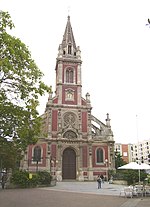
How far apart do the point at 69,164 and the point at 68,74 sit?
18130 millimetres

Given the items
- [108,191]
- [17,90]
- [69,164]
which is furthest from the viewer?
[69,164]

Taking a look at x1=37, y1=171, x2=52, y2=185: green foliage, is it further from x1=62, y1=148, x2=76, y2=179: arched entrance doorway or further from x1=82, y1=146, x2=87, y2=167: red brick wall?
x1=82, y1=146, x2=87, y2=167: red brick wall

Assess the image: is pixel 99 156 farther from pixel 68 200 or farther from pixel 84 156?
pixel 68 200

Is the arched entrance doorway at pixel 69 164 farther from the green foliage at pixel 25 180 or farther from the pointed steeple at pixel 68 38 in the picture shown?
the pointed steeple at pixel 68 38

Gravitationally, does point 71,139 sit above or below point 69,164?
above

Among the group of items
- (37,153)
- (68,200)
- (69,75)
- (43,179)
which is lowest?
(43,179)

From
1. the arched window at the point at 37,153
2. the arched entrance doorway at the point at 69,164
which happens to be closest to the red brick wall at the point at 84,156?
the arched entrance doorway at the point at 69,164

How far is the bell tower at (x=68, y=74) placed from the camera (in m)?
46.6

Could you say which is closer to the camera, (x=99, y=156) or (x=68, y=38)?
(x=99, y=156)

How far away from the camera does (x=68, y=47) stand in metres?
53.0

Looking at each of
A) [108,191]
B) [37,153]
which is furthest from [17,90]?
[37,153]

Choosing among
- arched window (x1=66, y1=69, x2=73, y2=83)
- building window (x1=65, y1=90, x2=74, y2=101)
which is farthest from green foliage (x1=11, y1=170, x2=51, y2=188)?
arched window (x1=66, y1=69, x2=73, y2=83)

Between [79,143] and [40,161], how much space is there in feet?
25.0

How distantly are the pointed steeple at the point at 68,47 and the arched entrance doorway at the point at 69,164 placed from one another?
66.8 ft
